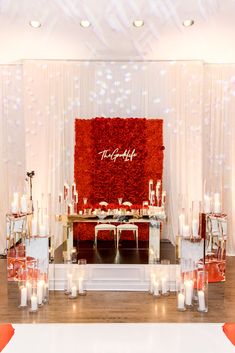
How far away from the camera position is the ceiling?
16.0ft

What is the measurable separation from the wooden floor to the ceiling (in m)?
3.11

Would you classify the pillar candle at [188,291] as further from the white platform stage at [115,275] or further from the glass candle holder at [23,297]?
the glass candle holder at [23,297]

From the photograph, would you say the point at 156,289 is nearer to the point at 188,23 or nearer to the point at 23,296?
the point at 23,296

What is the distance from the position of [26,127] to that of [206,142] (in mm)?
2851

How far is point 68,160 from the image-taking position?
Answer: 23.7 feet

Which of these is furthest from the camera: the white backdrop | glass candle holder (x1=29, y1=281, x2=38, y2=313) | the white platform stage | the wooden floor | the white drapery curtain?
the white drapery curtain

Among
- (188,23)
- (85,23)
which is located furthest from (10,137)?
(188,23)

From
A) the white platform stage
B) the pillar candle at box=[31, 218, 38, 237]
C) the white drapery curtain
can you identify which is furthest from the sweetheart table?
the white drapery curtain

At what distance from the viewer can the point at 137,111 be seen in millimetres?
7258

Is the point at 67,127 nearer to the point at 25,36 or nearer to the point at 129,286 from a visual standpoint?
the point at 25,36

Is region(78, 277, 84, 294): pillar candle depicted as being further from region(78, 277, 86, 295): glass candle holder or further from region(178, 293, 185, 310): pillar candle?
region(178, 293, 185, 310): pillar candle

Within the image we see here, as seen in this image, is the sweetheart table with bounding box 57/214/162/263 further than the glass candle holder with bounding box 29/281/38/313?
Yes

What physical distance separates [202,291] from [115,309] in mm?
885
